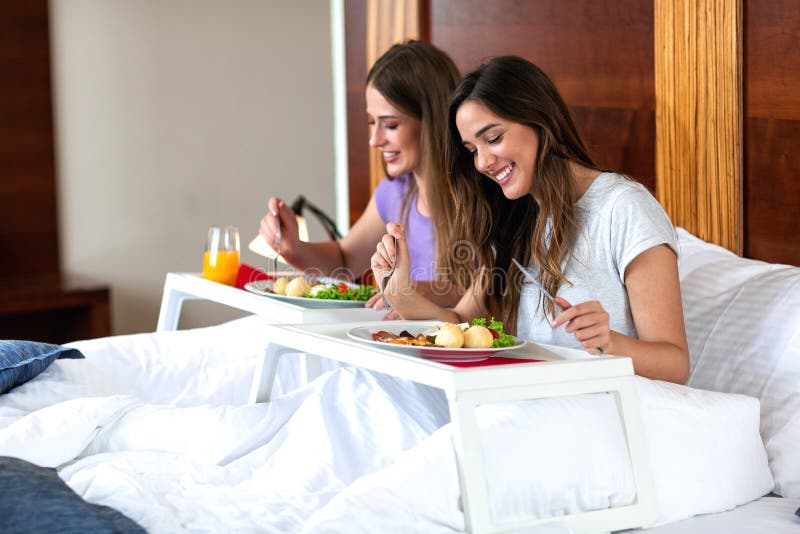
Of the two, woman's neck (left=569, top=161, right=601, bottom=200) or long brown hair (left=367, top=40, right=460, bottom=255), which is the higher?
long brown hair (left=367, top=40, right=460, bottom=255)

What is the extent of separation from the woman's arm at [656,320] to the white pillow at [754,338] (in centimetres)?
15

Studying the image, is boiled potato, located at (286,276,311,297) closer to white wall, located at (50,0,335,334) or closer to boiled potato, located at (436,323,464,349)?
boiled potato, located at (436,323,464,349)

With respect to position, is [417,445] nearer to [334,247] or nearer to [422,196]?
[422,196]

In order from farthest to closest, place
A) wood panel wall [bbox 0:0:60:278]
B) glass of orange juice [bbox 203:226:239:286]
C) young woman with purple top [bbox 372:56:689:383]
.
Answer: wood panel wall [bbox 0:0:60:278] < glass of orange juice [bbox 203:226:239:286] < young woman with purple top [bbox 372:56:689:383]

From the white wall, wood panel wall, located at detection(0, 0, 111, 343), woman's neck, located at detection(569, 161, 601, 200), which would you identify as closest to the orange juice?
woman's neck, located at detection(569, 161, 601, 200)

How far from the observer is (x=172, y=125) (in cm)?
473

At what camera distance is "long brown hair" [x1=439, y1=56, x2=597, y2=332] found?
2041 millimetres

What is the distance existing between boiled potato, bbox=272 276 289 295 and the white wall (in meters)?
2.49

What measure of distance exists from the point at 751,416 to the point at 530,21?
56.9 inches

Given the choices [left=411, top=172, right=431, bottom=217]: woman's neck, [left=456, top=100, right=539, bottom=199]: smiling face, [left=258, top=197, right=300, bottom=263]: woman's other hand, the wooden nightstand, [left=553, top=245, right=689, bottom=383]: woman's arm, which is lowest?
the wooden nightstand

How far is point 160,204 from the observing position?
4.75 metres

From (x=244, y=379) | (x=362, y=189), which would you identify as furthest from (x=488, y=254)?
(x=362, y=189)

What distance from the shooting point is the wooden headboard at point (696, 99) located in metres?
2.15

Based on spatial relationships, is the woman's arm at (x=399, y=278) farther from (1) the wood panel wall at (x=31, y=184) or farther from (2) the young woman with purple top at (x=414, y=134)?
(1) the wood panel wall at (x=31, y=184)
